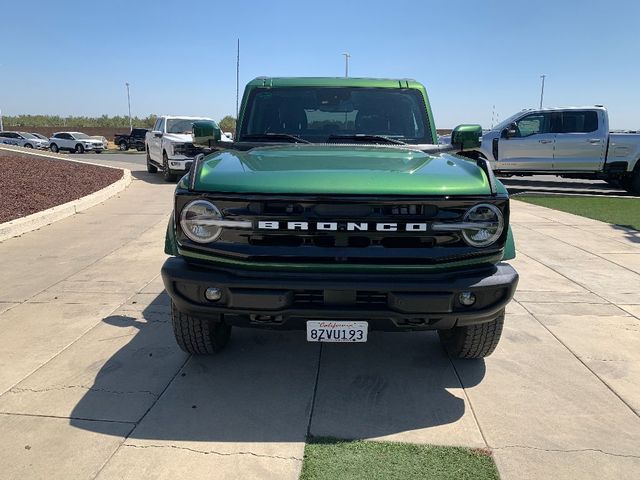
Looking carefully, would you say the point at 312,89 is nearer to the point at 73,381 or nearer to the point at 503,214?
the point at 503,214

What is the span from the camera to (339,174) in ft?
9.64

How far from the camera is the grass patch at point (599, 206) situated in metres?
9.66

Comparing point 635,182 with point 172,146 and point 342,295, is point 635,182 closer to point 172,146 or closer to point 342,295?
point 172,146

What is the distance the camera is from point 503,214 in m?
2.89

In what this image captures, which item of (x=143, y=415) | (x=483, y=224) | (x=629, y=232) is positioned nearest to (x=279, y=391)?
(x=143, y=415)

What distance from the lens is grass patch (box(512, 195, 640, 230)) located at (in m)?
9.66

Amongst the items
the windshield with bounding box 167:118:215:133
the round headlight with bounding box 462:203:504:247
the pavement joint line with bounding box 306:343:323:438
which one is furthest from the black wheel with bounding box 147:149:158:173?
the round headlight with bounding box 462:203:504:247

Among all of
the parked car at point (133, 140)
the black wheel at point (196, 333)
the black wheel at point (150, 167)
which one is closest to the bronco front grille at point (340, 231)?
the black wheel at point (196, 333)

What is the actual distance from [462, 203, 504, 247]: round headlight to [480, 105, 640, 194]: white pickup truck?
1105 cm

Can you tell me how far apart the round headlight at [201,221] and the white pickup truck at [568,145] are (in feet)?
38.2

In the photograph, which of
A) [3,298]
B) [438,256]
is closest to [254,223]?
[438,256]

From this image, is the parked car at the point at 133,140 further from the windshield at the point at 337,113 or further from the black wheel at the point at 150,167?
the windshield at the point at 337,113

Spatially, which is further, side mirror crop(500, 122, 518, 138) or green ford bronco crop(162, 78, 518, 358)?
side mirror crop(500, 122, 518, 138)

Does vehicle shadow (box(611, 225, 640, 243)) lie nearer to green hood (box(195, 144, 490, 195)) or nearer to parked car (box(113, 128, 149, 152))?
green hood (box(195, 144, 490, 195))
